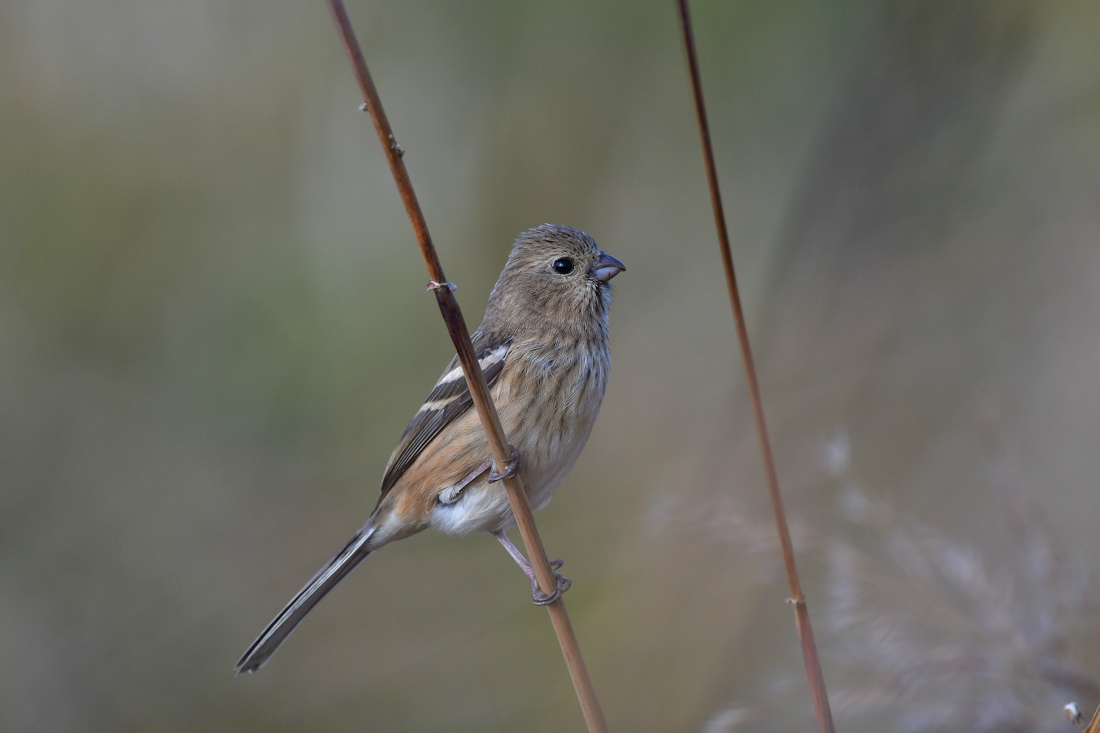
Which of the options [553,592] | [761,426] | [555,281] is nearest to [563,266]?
[555,281]

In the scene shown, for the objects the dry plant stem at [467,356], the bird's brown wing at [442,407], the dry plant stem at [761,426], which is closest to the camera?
the dry plant stem at [467,356]

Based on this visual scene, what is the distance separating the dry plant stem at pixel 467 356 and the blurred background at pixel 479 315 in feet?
3.54

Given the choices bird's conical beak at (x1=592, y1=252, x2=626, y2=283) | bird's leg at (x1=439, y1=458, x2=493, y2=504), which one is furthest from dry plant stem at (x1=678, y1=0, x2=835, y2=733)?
bird's conical beak at (x1=592, y1=252, x2=626, y2=283)

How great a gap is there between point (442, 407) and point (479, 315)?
1.67 m

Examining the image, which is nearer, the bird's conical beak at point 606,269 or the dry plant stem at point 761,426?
the dry plant stem at point 761,426

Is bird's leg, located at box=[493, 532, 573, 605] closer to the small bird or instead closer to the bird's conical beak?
the small bird

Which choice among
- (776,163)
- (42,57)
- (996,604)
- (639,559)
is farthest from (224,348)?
(996,604)

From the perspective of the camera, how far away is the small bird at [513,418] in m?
3.21

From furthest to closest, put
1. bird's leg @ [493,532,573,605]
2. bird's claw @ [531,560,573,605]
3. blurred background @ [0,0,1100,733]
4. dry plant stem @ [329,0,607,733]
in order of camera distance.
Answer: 1. blurred background @ [0,0,1100,733]
2. bird's leg @ [493,532,573,605]
3. bird's claw @ [531,560,573,605]
4. dry plant stem @ [329,0,607,733]

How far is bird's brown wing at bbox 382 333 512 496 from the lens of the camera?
133 inches

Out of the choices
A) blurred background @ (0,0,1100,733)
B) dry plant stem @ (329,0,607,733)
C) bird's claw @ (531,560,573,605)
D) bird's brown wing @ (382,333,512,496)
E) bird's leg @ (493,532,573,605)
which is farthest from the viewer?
blurred background @ (0,0,1100,733)

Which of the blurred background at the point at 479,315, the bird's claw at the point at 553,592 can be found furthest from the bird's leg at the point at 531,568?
the blurred background at the point at 479,315

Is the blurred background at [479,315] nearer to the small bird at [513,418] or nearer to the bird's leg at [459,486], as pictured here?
the small bird at [513,418]

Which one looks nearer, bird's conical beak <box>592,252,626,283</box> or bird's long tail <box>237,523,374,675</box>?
bird's long tail <box>237,523,374,675</box>
